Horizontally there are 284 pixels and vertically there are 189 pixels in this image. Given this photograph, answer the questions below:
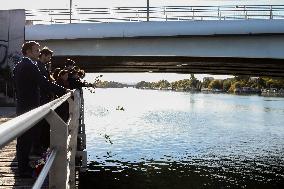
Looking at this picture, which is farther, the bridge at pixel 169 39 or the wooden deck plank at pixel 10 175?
the bridge at pixel 169 39

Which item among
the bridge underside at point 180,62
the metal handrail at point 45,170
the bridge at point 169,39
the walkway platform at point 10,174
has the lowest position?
the walkway platform at point 10,174

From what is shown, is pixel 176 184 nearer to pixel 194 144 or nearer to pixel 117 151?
pixel 117 151

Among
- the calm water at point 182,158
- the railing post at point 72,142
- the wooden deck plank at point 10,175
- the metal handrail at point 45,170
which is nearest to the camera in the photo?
the metal handrail at point 45,170

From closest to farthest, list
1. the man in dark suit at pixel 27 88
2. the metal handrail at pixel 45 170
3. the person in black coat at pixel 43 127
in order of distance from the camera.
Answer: the metal handrail at pixel 45 170
the man in dark suit at pixel 27 88
the person in black coat at pixel 43 127

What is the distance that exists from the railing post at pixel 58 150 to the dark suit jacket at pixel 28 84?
282 centimetres

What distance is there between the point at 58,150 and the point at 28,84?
2.94 meters

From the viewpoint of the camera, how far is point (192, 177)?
53.5 feet

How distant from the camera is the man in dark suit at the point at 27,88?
5.07 metres

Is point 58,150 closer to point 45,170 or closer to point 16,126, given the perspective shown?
point 45,170

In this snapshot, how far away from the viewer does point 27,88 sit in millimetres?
5164

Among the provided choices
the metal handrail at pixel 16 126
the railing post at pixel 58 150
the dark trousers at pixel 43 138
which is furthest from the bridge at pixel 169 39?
the metal handrail at pixel 16 126

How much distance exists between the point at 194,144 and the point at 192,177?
8196 mm

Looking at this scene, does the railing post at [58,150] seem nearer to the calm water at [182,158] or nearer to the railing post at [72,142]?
the railing post at [72,142]

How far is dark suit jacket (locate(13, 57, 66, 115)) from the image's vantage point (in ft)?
16.6
